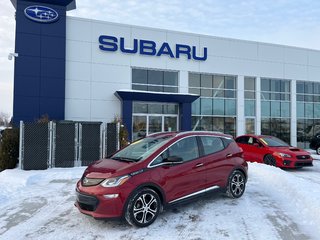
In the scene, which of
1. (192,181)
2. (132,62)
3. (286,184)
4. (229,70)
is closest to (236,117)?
(229,70)

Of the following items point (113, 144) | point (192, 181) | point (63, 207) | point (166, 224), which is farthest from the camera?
point (113, 144)

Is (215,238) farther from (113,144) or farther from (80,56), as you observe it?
(80,56)

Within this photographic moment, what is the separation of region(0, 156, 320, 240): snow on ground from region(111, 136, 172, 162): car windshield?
123 cm

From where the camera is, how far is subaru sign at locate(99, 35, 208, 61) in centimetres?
1820

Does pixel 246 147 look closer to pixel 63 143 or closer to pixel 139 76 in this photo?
pixel 63 143

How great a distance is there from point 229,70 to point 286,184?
14.8 m

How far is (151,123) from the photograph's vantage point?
1905cm

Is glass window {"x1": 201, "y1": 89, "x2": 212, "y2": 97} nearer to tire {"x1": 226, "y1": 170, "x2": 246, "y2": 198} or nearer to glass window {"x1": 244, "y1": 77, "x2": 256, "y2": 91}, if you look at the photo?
glass window {"x1": 244, "y1": 77, "x2": 256, "y2": 91}

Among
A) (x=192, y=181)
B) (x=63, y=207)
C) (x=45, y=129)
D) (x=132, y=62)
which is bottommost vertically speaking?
(x=63, y=207)

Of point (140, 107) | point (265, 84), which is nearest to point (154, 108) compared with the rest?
point (140, 107)

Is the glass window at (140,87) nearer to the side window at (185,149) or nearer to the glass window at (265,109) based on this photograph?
the glass window at (265,109)

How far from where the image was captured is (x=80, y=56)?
17703 mm

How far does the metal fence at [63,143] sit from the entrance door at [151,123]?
592cm

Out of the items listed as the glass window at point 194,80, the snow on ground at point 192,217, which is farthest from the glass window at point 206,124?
the snow on ground at point 192,217
